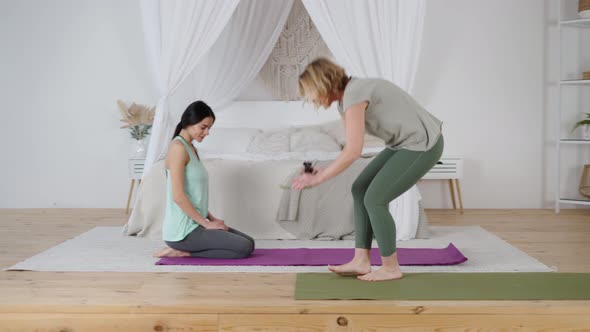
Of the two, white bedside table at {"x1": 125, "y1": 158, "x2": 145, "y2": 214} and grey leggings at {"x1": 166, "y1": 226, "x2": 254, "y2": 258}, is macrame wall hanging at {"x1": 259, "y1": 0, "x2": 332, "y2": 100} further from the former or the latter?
grey leggings at {"x1": 166, "y1": 226, "x2": 254, "y2": 258}

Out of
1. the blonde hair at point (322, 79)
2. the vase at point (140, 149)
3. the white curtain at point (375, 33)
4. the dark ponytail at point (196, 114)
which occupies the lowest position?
the vase at point (140, 149)

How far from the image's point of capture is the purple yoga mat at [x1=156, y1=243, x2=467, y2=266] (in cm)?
376

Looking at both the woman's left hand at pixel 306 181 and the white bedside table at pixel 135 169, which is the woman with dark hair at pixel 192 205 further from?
the white bedside table at pixel 135 169

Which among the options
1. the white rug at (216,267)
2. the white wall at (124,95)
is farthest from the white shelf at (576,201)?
the white rug at (216,267)

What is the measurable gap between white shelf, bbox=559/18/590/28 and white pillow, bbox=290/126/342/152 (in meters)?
2.11

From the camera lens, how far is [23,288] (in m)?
3.26

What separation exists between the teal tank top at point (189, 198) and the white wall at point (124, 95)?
2.48 m

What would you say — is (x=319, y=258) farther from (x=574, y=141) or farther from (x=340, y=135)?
(x=574, y=141)

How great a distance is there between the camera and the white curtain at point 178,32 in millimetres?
4645

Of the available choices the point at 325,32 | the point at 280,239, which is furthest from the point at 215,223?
the point at 325,32

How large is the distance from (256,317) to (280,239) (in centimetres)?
186

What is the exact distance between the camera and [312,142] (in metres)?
5.58

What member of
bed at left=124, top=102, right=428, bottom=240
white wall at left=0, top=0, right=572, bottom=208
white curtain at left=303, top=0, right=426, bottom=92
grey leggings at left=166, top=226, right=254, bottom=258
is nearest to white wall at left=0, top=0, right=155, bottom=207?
white wall at left=0, top=0, right=572, bottom=208

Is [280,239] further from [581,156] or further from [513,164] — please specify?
[581,156]
